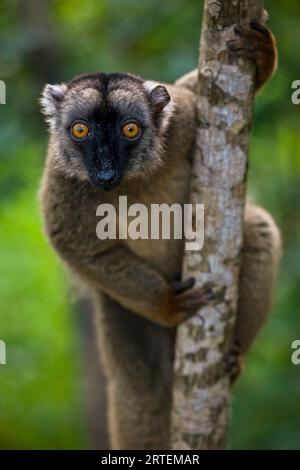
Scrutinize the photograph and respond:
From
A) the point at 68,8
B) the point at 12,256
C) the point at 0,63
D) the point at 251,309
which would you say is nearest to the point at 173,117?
the point at 251,309

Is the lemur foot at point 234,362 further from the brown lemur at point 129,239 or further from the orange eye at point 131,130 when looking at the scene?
the orange eye at point 131,130

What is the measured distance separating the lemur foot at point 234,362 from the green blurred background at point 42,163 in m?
1.52

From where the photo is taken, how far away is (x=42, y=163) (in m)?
7.64

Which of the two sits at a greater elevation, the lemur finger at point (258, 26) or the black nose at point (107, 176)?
the lemur finger at point (258, 26)

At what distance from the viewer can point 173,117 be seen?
489cm

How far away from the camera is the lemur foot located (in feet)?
15.6

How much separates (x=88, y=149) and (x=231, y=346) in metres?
1.57

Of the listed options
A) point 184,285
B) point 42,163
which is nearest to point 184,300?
point 184,285

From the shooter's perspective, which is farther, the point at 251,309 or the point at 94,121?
the point at 251,309

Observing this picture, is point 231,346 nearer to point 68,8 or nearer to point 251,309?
point 251,309

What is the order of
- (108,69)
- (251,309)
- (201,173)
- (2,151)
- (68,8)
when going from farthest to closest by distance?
(68,8) → (108,69) → (2,151) → (251,309) → (201,173)

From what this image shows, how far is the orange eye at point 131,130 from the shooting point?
4527 mm

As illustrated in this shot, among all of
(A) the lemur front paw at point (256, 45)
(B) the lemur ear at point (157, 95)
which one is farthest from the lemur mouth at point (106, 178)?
(A) the lemur front paw at point (256, 45)

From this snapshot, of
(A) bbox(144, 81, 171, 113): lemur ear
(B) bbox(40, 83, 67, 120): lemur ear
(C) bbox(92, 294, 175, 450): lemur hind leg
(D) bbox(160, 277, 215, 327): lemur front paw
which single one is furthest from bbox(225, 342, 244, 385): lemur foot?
(B) bbox(40, 83, 67, 120): lemur ear
